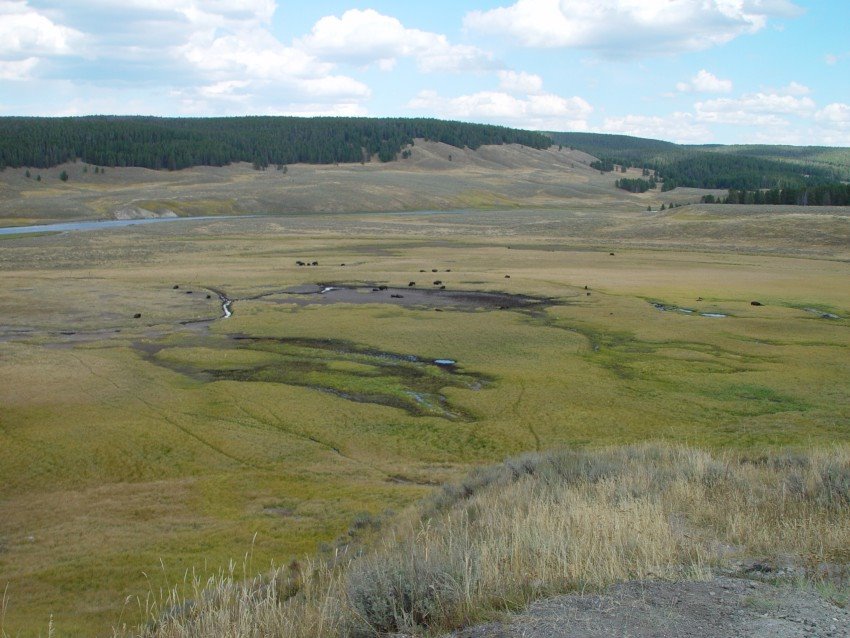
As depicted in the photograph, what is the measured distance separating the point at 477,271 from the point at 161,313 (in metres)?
29.3

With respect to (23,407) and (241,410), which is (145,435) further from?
(23,407)

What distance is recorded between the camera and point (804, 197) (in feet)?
393

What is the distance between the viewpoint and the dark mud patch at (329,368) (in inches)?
1090

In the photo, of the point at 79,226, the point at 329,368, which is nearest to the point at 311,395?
the point at 329,368

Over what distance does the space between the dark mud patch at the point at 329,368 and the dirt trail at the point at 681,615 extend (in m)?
18.7

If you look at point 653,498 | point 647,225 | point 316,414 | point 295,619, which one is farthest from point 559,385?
point 647,225

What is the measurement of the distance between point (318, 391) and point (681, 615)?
22.7 metres

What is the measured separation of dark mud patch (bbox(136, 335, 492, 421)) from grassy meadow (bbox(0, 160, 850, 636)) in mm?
154

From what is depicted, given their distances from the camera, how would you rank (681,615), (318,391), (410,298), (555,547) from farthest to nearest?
(410,298) → (318,391) → (555,547) → (681,615)

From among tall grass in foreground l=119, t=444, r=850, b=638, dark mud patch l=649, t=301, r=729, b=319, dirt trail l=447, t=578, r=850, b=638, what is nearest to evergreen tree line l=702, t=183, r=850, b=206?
→ dark mud patch l=649, t=301, r=729, b=319

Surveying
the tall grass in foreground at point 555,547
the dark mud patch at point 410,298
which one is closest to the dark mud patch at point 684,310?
the dark mud patch at point 410,298

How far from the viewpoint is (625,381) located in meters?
29.6

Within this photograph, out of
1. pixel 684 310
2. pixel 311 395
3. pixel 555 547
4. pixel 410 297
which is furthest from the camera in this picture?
pixel 410 297

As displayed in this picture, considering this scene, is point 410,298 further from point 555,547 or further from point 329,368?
point 555,547
